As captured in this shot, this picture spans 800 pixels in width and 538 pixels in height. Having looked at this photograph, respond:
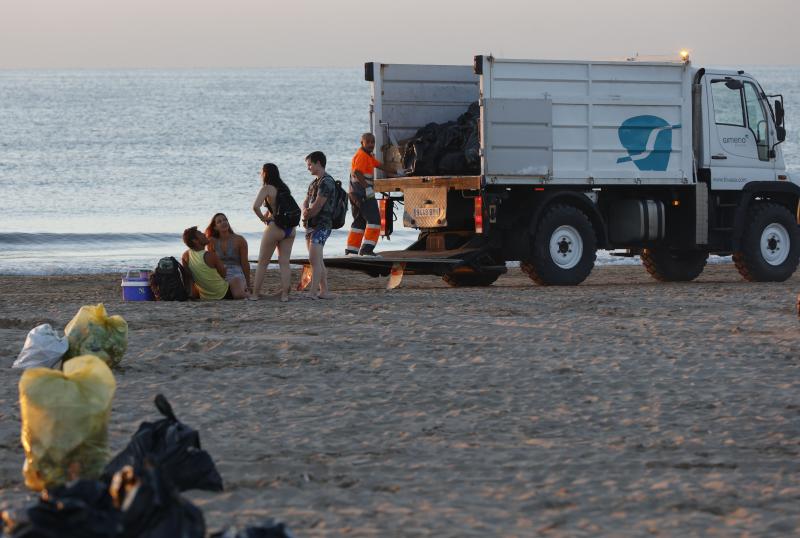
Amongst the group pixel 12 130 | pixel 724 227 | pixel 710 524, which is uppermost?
pixel 12 130

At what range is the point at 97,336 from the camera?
9.42 meters

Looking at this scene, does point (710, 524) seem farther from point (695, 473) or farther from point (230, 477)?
point (230, 477)

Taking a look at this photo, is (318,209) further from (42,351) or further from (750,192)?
(750,192)

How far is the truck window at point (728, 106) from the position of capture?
672 inches

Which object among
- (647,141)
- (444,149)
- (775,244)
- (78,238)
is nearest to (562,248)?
(647,141)

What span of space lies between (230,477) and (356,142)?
68127mm

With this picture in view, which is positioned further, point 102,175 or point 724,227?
point 102,175

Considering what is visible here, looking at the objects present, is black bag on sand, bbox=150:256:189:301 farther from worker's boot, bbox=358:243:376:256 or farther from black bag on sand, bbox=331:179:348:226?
worker's boot, bbox=358:243:376:256

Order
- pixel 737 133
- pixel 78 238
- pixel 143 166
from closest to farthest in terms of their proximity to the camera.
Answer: pixel 737 133 < pixel 78 238 < pixel 143 166

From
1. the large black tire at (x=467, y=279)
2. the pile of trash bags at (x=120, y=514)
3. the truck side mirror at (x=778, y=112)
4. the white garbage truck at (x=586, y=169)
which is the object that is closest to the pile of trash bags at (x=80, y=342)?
the pile of trash bags at (x=120, y=514)

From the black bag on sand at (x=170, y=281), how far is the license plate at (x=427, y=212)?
3205 mm

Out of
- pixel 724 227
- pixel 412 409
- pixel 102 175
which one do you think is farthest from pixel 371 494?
pixel 102 175

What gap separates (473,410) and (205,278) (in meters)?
6.48

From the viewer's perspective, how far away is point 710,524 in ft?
18.8
